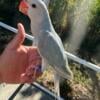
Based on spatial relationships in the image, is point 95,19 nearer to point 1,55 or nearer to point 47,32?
point 47,32

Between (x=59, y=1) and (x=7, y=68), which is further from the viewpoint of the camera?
(x=59, y=1)

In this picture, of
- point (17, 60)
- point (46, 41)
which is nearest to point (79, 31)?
point (46, 41)

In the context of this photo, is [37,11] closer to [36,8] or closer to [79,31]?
[36,8]

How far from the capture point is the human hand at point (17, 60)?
3.71ft

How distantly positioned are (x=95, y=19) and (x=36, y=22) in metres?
1.55

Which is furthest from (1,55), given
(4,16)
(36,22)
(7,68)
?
(4,16)

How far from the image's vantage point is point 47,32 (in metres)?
Answer: 1.27

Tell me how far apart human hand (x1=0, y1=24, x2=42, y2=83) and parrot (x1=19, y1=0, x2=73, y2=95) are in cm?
5

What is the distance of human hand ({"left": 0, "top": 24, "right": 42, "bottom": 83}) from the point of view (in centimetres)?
113

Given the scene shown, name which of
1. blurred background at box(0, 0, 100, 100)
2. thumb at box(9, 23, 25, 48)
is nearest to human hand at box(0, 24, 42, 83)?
thumb at box(9, 23, 25, 48)

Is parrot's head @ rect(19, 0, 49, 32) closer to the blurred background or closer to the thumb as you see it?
the thumb

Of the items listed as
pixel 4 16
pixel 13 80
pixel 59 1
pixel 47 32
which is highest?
pixel 47 32

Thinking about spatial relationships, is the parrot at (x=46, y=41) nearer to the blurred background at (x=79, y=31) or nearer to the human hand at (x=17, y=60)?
the human hand at (x=17, y=60)

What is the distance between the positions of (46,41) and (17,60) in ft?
0.58
